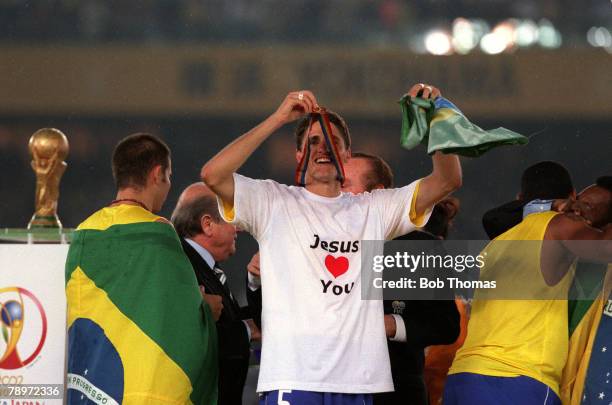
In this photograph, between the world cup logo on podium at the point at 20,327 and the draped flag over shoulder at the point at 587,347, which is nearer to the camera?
the draped flag over shoulder at the point at 587,347

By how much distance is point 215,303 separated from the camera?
2.86 m

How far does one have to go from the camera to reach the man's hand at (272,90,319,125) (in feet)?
8.07

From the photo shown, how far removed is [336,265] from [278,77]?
2.27 meters

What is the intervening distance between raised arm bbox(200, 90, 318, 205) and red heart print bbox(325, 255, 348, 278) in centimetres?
26

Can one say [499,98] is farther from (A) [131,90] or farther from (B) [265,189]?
(B) [265,189]

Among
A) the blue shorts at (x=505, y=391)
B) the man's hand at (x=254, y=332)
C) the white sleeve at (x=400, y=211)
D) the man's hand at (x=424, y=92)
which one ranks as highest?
the man's hand at (x=424, y=92)

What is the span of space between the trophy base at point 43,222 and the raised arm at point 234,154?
1.07 meters

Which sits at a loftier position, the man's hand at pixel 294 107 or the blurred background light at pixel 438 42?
the blurred background light at pixel 438 42

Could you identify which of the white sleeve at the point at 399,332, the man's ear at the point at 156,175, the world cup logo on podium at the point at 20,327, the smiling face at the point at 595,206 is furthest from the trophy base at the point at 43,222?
the smiling face at the point at 595,206

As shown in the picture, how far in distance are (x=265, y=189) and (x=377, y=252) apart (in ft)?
1.01

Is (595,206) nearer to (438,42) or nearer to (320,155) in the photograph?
(320,155)

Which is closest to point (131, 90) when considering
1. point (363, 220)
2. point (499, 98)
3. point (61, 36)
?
point (61, 36)

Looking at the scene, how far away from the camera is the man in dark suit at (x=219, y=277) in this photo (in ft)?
9.36

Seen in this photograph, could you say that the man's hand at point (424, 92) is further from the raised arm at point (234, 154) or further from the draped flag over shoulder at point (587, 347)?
the draped flag over shoulder at point (587, 347)
